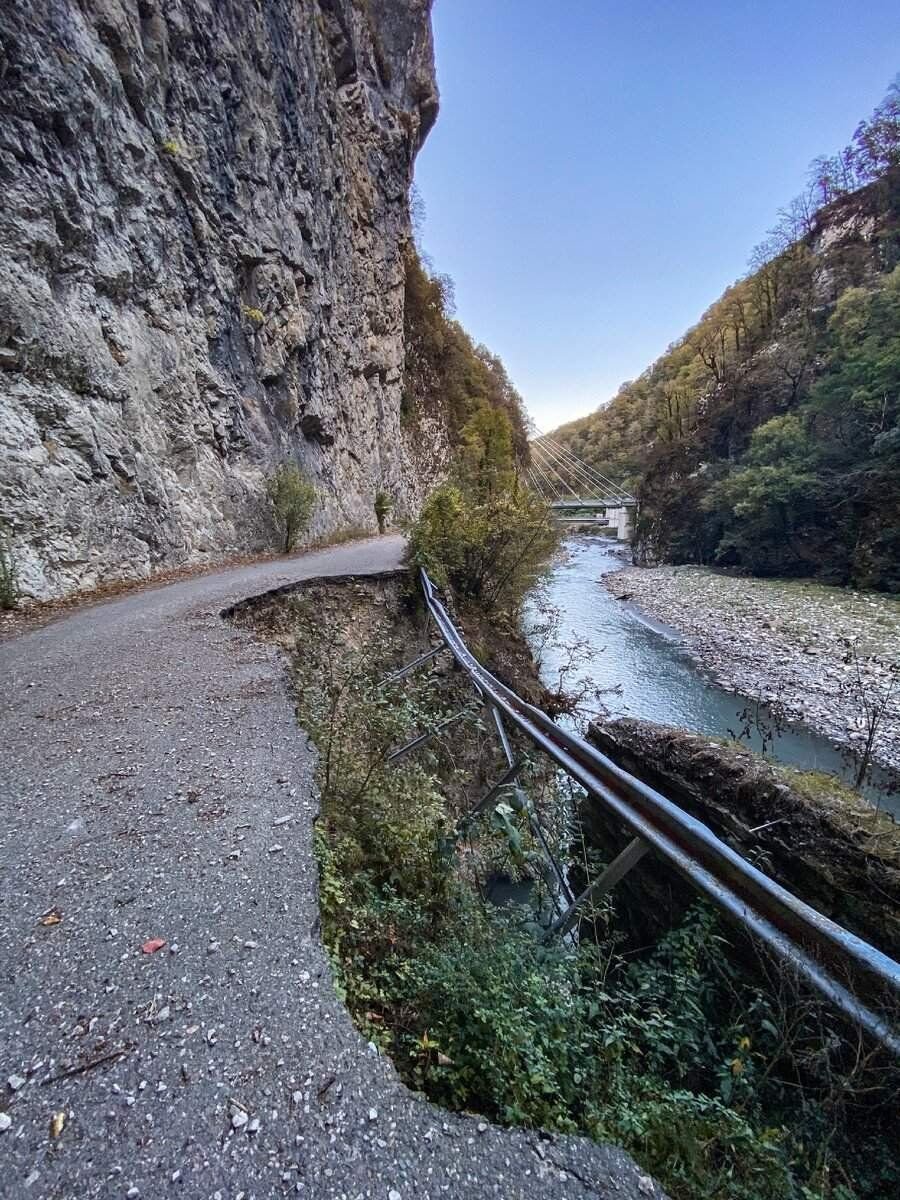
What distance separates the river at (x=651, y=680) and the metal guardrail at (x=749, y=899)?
11.9ft

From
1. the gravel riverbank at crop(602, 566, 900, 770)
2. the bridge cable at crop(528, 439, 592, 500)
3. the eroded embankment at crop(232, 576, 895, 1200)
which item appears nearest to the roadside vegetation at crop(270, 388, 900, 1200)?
the eroded embankment at crop(232, 576, 895, 1200)

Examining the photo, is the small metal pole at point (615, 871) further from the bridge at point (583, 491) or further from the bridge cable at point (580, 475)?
the bridge cable at point (580, 475)

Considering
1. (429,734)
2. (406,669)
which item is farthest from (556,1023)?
(406,669)

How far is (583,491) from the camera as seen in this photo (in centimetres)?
4766

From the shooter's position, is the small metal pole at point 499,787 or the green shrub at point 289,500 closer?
the small metal pole at point 499,787

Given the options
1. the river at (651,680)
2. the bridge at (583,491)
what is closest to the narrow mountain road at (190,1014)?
the river at (651,680)

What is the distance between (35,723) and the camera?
3008 mm

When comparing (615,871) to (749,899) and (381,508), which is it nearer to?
(749,899)

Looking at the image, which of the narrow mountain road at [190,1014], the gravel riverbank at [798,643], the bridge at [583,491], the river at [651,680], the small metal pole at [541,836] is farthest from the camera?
the bridge at [583,491]

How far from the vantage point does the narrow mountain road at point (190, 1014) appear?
1.03 metres

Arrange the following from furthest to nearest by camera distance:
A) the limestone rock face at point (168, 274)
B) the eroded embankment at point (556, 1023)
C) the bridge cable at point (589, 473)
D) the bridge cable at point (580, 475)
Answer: the bridge cable at point (580, 475)
the bridge cable at point (589, 473)
the limestone rock face at point (168, 274)
the eroded embankment at point (556, 1023)

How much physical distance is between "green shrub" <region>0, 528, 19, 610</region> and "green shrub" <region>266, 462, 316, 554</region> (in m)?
Result: 6.06

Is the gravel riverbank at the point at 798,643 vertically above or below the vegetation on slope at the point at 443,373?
below

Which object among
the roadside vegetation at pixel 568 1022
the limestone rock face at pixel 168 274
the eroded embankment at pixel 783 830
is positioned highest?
the limestone rock face at pixel 168 274
